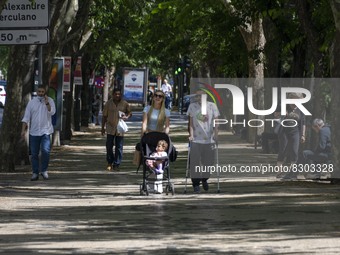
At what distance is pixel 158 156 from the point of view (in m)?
21.3

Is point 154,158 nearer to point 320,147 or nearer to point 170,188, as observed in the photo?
point 170,188

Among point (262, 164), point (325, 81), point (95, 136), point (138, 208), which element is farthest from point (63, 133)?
point (138, 208)

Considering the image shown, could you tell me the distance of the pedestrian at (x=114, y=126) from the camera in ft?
95.9

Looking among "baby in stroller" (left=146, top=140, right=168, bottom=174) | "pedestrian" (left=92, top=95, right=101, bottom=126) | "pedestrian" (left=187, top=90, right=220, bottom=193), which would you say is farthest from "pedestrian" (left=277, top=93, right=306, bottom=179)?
"pedestrian" (left=92, top=95, right=101, bottom=126)

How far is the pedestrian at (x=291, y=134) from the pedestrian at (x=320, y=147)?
261 millimetres

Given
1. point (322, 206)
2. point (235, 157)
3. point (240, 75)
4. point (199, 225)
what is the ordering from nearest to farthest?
point (199, 225)
point (322, 206)
point (235, 157)
point (240, 75)

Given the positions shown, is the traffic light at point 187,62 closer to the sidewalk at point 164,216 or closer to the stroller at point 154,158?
the sidewalk at point 164,216

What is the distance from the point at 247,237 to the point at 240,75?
34.4m

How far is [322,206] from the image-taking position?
61.4 ft

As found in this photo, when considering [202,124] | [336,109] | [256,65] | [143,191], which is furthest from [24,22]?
[256,65]

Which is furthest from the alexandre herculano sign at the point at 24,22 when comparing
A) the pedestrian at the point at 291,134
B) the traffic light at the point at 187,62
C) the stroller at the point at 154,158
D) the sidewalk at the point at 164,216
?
the traffic light at the point at 187,62

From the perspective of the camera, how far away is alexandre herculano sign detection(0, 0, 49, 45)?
24109 mm

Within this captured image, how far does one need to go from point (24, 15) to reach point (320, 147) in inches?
250

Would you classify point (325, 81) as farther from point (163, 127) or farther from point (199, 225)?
point (199, 225)
